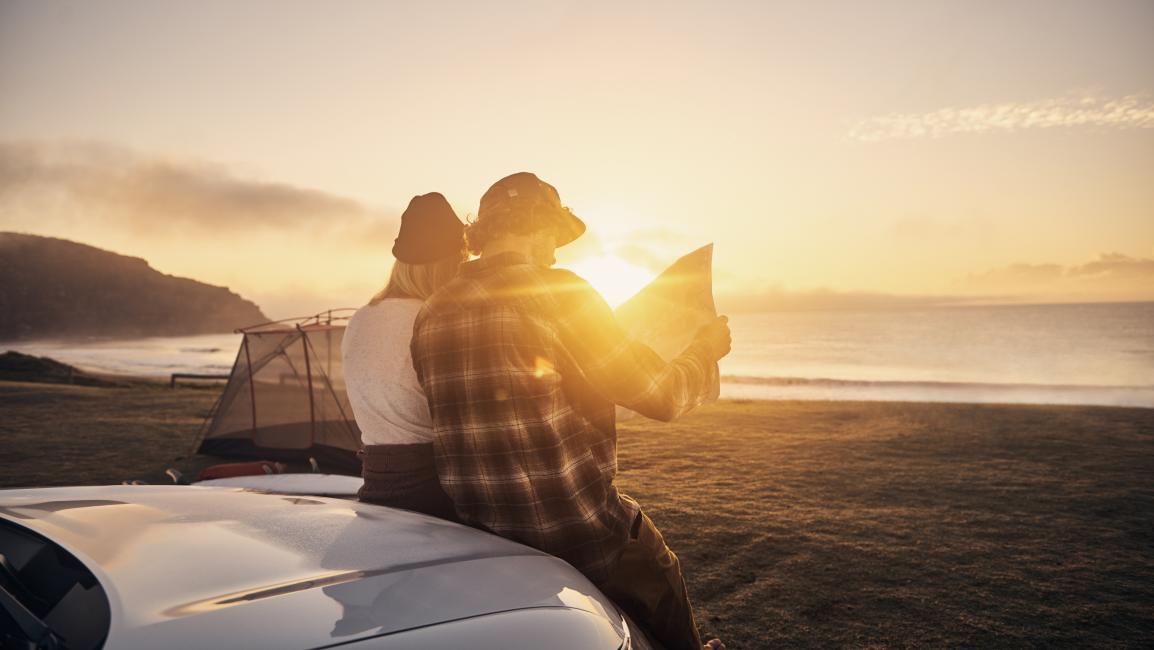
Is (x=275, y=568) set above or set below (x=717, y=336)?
below

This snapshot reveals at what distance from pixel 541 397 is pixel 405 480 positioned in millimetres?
739

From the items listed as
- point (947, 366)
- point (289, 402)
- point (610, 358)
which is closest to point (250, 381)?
point (289, 402)

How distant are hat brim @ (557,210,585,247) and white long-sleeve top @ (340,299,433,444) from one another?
0.68 metres

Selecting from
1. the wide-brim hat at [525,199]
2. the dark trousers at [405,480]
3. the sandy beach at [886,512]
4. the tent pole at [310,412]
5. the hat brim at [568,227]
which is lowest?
the sandy beach at [886,512]

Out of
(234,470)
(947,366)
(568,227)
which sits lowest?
(947,366)

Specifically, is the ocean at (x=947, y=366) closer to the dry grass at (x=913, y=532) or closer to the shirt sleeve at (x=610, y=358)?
the dry grass at (x=913, y=532)

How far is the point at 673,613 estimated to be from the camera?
6.75 ft

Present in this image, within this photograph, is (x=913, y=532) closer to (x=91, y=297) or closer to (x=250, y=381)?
(x=250, y=381)

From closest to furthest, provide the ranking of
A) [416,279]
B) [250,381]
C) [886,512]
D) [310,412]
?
[416,279]
[886,512]
[310,412]
[250,381]

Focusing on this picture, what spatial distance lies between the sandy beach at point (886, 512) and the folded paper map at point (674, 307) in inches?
85.4

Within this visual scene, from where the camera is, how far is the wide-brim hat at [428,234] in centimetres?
243

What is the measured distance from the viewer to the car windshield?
3.47 ft

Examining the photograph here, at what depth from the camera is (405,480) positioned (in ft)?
7.44

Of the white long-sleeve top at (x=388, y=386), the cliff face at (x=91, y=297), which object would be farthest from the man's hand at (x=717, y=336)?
the cliff face at (x=91, y=297)
